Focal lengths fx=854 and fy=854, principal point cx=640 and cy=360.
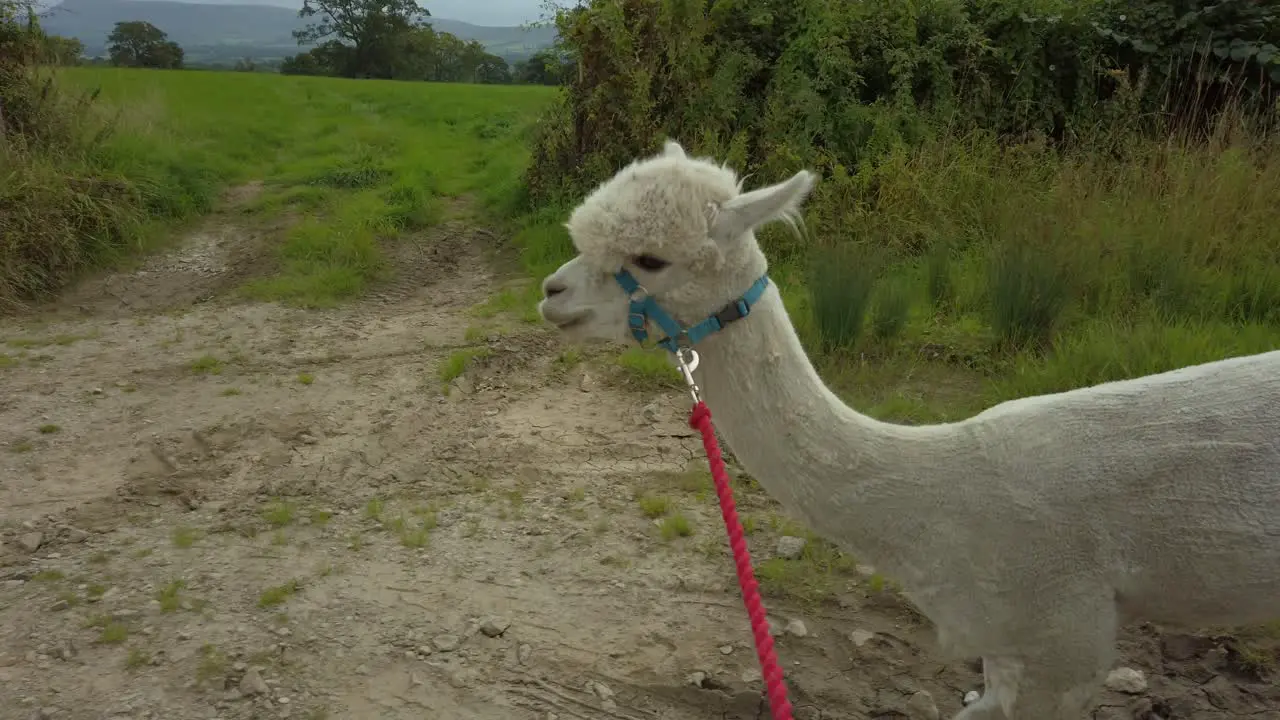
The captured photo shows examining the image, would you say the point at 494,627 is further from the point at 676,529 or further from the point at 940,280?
the point at 940,280

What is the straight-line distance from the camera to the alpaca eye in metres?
2.13

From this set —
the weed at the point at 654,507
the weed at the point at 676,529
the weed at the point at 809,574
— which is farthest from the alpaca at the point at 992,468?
the weed at the point at 654,507

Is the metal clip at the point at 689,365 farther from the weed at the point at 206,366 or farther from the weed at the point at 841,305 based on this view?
the weed at the point at 206,366

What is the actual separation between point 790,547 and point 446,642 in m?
1.47

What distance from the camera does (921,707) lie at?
2.84m

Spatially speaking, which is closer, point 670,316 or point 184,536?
point 670,316

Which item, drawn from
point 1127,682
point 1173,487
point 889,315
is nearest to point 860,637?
point 1127,682

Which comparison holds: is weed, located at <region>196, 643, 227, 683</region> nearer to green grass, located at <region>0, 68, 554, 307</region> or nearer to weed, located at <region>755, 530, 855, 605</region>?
weed, located at <region>755, 530, 855, 605</region>

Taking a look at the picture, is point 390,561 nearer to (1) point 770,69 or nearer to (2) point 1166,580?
(2) point 1166,580

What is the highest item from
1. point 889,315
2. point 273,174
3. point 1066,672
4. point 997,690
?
point 273,174

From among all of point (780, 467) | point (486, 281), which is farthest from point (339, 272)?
point (780, 467)

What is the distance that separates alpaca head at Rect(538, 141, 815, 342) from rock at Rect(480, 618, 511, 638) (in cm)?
155

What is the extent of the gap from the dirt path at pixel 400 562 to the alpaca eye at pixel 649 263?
1.58m

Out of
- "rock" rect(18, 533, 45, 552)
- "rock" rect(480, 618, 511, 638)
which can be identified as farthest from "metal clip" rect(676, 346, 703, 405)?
"rock" rect(18, 533, 45, 552)
